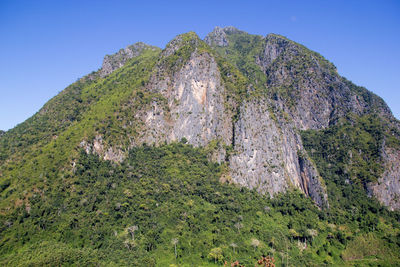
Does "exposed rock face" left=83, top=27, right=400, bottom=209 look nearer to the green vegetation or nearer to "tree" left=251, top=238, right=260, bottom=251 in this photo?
the green vegetation

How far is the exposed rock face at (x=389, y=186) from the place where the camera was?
130 m

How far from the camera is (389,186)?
435ft

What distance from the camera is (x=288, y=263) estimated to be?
8400 cm

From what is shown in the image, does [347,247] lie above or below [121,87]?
below

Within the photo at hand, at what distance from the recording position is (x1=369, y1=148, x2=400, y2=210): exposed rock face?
426 ft

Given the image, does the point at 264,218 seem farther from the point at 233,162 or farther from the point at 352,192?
the point at 352,192

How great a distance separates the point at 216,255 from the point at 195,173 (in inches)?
1612

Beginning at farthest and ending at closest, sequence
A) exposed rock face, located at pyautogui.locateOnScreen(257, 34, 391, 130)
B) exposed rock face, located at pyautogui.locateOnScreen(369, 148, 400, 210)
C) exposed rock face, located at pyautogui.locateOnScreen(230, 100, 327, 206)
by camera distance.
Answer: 1. exposed rock face, located at pyautogui.locateOnScreen(257, 34, 391, 130)
2. exposed rock face, located at pyautogui.locateOnScreen(369, 148, 400, 210)
3. exposed rock face, located at pyautogui.locateOnScreen(230, 100, 327, 206)

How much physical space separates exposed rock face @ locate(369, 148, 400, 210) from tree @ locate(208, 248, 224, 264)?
307 feet

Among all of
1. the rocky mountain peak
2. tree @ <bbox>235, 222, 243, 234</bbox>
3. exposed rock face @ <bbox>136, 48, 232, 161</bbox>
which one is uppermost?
the rocky mountain peak

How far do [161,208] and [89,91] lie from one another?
97.5m

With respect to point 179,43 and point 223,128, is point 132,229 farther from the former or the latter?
point 179,43

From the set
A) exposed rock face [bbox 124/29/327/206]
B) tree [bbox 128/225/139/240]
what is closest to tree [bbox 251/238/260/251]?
exposed rock face [bbox 124/29/327/206]

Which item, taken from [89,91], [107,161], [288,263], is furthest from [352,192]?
[89,91]
